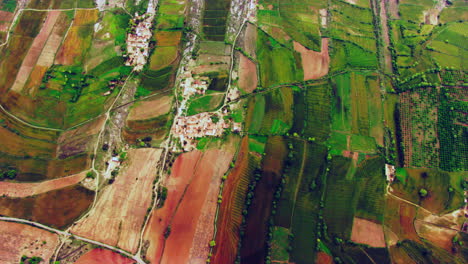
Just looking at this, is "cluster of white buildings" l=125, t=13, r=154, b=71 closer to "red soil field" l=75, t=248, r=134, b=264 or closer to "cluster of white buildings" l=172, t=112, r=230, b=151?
"cluster of white buildings" l=172, t=112, r=230, b=151

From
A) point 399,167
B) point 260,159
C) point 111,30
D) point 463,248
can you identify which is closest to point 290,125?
point 260,159

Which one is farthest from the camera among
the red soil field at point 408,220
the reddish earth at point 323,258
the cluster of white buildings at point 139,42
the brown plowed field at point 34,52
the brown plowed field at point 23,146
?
the cluster of white buildings at point 139,42

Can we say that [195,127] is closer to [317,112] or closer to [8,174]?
[317,112]

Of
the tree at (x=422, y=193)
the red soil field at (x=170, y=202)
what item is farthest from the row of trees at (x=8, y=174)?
the tree at (x=422, y=193)

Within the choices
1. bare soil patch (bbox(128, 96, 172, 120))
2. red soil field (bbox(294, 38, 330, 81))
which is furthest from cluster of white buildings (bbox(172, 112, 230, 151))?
red soil field (bbox(294, 38, 330, 81))

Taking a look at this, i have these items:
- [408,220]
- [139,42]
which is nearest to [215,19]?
[139,42]

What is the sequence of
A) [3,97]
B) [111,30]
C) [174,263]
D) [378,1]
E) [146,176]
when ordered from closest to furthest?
[174,263]
[146,176]
[3,97]
[111,30]
[378,1]

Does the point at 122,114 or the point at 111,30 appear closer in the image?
the point at 122,114

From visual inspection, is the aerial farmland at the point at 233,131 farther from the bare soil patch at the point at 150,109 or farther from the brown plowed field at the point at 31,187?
the bare soil patch at the point at 150,109

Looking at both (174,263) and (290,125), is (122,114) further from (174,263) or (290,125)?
(290,125)
